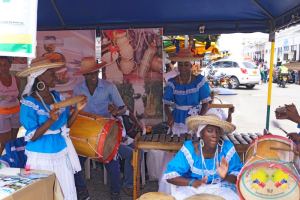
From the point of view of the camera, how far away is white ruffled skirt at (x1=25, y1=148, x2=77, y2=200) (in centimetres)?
277

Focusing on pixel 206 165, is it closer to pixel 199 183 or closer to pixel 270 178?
pixel 199 183

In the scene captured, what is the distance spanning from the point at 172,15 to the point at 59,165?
3.21m

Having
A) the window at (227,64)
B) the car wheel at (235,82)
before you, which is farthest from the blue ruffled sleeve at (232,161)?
the window at (227,64)

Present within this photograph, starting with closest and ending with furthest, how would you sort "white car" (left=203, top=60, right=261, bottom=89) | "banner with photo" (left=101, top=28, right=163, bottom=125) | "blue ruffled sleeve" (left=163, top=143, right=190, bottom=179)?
"blue ruffled sleeve" (left=163, top=143, right=190, bottom=179) → "banner with photo" (left=101, top=28, right=163, bottom=125) → "white car" (left=203, top=60, right=261, bottom=89)

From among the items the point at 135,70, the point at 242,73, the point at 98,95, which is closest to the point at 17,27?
the point at 98,95

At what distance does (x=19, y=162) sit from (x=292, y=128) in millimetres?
7227

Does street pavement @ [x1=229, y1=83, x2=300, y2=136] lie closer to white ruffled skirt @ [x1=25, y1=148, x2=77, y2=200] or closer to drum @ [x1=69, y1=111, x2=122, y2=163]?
drum @ [x1=69, y1=111, x2=122, y2=163]

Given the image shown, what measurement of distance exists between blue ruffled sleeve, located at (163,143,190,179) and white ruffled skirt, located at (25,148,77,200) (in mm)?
991

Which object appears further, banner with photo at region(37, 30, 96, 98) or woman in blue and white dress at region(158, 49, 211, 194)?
banner with photo at region(37, 30, 96, 98)

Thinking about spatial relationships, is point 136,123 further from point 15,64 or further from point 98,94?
point 15,64

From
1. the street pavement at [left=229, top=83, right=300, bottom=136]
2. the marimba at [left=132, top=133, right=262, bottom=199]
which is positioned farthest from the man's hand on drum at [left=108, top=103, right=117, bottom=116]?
the street pavement at [left=229, top=83, right=300, bottom=136]

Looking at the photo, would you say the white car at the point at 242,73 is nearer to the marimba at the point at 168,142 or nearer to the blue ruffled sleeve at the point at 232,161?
the marimba at the point at 168,142

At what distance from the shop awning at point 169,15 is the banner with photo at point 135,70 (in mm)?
278

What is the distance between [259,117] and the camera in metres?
9.73
